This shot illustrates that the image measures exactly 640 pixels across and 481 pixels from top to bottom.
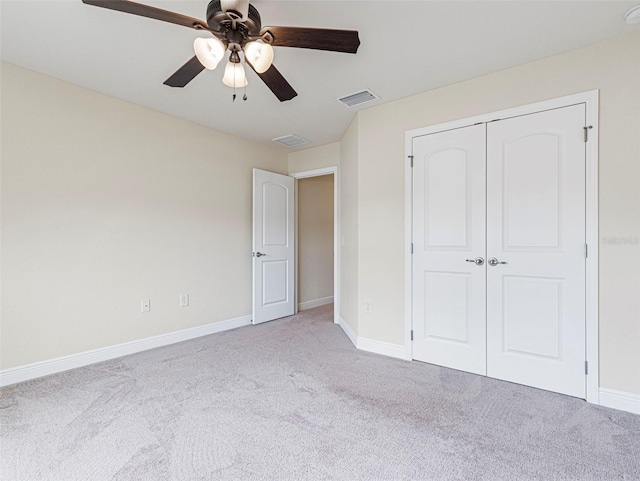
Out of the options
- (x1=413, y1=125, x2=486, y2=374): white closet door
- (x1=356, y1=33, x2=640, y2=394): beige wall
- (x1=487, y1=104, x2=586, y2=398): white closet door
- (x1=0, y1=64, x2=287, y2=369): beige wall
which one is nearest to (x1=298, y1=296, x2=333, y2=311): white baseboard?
(x1=0, y1=64, x2=287, y2=369): beige wall

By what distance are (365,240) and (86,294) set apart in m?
2.61

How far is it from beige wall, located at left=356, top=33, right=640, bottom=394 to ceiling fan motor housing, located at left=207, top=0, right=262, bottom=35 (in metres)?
1.81

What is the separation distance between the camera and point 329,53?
222cm

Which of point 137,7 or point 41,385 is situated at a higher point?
point 137,7

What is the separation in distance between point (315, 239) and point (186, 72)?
3.60 meters

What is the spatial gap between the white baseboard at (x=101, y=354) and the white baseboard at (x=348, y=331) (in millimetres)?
1358

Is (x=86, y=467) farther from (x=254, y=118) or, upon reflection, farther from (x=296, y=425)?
(x=254, y=118)

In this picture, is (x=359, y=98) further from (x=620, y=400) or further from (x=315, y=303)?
(x=315, y=303)

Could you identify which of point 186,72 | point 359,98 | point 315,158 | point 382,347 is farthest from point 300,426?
point 315,158

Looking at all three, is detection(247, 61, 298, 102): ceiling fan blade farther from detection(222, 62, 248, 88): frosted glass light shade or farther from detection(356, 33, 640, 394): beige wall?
detection(356, 33, 640, 394): beige wall

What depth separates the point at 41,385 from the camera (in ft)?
7.79

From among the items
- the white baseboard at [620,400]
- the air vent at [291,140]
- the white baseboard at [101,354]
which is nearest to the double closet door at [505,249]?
the white baseboard at [620,400]

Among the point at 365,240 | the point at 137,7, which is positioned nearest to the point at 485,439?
the point at 365,240

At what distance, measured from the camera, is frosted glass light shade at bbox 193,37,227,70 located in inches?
58.6
